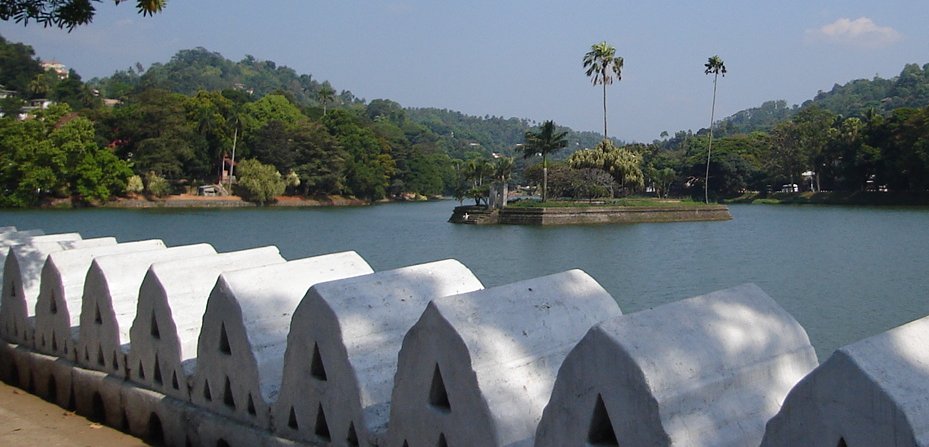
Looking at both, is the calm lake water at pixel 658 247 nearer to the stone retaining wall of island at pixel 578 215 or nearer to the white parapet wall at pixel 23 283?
the stone retaining wall of island at pixel 578 215

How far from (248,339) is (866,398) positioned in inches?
147

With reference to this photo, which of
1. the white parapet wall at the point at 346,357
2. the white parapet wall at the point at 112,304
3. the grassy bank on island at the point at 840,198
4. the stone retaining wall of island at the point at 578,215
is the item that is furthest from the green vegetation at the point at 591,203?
the white parapet wall at the point at 346,357

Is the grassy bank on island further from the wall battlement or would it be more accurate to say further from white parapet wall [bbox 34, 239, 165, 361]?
the wall battlement

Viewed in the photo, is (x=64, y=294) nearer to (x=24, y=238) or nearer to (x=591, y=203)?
(x=24, y=238)

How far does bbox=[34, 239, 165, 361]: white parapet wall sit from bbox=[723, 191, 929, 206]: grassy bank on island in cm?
7177

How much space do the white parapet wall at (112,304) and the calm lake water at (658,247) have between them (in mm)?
11825

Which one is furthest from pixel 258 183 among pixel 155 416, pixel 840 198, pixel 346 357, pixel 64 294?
pixel 346 357

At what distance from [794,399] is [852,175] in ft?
262

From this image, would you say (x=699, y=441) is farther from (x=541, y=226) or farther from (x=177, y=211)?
(x=177, y=211)

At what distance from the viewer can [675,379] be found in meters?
3.53

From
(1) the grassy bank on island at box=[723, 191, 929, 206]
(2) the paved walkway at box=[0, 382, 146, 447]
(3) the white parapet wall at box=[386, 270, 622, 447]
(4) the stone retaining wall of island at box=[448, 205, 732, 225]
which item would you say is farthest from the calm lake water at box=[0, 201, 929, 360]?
(3) the white parapet wall at box=[386, 270, 622, 447]

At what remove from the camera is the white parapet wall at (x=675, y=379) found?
3.49 metres

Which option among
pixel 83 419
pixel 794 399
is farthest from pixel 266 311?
pixel 794 399

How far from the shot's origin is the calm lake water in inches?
920
